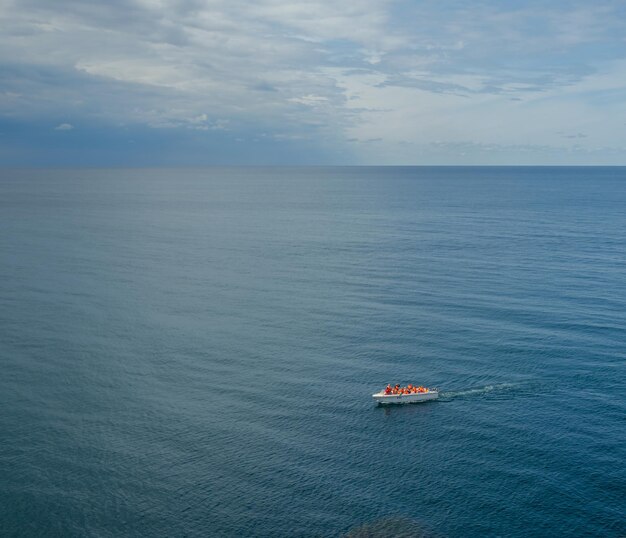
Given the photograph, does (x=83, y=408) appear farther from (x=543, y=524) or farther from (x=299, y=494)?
(x=543, y=524)

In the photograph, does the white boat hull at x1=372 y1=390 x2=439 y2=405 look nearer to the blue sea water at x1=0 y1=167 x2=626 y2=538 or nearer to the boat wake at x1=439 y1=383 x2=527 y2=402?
the blue sea water at x1=0 y1=167 x2=626 y2=538

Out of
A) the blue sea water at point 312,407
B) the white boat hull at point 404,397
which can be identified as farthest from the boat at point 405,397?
the blue sea water at point 312,407

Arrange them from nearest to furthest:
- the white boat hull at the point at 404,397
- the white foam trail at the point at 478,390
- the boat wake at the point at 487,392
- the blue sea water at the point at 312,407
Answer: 1. the blue sea water at the point at 312,407
2. the white boat hull at the point at 404,397
3. the boat wake at the point at 487,392
4. the white foam trail at the point at 478,390

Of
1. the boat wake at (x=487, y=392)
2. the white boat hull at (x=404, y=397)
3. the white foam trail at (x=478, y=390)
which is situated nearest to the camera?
the white boat hull at (x=404, y=397)

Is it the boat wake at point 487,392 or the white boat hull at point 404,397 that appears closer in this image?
the white boat hull at point 404,397

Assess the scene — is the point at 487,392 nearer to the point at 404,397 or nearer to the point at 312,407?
the point at 404,397

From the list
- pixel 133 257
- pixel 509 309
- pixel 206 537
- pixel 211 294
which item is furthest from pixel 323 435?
pixel 133 257

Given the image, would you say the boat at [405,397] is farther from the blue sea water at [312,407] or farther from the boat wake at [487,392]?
the boat wake at [487,392]
